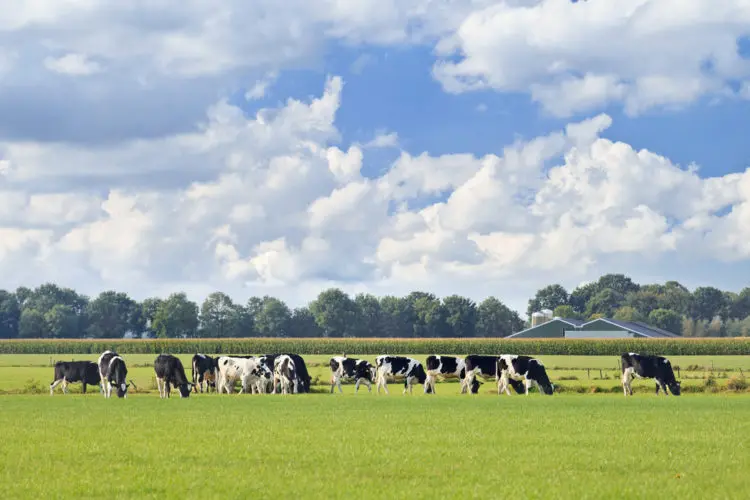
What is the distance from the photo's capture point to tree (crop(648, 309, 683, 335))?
157250 millimetres

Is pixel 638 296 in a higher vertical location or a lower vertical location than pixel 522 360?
higher

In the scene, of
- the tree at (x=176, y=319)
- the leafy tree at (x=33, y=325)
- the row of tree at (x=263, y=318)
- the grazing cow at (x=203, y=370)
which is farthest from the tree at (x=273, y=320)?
the grazing cow at (x=203, y=370)

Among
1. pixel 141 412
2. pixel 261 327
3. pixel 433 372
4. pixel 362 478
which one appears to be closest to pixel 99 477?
pixel 362 478

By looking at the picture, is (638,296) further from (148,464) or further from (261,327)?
(148,464)

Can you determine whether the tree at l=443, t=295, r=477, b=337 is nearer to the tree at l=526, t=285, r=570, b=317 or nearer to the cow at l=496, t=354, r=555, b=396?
the tree at l=526, t=285, r=570, b=317

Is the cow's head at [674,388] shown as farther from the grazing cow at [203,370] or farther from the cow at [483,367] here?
the grazing cow at [203,370]

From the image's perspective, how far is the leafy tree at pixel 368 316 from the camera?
15881 centimetres

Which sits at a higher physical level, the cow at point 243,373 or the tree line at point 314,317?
the tree line at point 314,317

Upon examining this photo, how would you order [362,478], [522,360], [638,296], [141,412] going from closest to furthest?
[362,478] < [141,412] < [522,360] < [638,296]

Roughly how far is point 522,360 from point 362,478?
1133 inches

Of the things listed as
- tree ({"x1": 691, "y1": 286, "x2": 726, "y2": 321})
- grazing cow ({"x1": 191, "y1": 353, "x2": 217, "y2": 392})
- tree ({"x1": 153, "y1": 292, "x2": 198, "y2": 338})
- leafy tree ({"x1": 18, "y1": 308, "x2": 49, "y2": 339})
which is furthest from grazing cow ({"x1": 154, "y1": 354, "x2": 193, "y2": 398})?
tree ({"x1": 691, "y1": 286, "x2": 726, "y2": 321})

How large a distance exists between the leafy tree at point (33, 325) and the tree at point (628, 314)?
89622 mm

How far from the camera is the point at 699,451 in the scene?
18.6 meters

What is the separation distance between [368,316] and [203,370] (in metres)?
117
